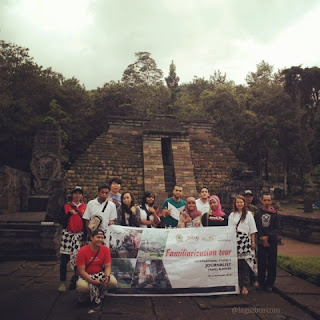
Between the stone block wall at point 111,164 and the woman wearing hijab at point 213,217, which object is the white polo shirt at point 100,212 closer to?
the woman wearing hijab at point 213,217

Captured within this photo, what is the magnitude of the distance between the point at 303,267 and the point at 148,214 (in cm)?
318

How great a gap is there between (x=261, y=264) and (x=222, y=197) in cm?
658

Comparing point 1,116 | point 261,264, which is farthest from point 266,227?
point 1,116

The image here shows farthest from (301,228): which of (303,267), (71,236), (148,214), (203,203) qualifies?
(71,236)

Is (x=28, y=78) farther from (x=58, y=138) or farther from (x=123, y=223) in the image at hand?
(x=123, y=223)

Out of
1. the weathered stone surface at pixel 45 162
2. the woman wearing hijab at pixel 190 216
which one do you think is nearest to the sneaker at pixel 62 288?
the woman wearing hijab at pixel 190 216

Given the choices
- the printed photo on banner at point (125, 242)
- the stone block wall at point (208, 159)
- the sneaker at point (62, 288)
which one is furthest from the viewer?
the stone block wall at point (208, 159)

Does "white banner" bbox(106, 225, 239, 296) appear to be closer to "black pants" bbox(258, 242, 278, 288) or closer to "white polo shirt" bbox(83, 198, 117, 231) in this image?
"white polo shirt" bbox(83, 198, 117, 231)

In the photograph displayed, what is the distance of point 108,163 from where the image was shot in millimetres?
18125

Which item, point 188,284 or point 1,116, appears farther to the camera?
point 1,116

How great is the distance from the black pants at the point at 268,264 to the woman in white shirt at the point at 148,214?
1778 millimetres

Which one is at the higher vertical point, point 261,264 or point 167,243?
point 167,243

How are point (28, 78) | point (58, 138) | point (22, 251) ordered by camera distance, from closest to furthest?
1. point (22, 251)
2. point (58, 138)
3. point (28, 78)

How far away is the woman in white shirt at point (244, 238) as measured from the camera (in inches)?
190
